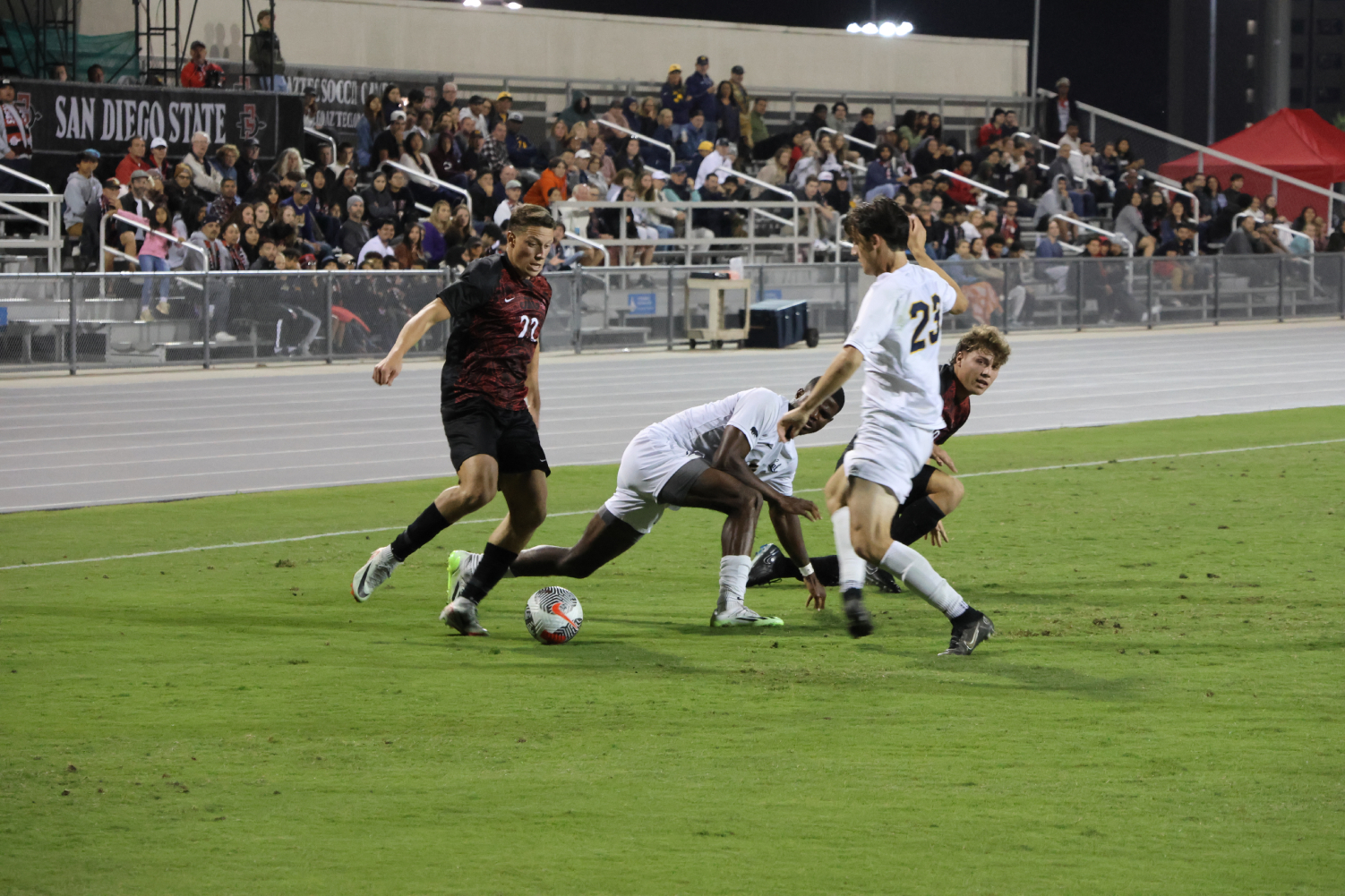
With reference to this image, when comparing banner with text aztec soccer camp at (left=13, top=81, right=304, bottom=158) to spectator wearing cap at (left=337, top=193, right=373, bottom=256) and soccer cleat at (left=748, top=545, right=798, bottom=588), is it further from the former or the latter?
soccer cleat at (left=748, top=545, right=798, bottom=588)

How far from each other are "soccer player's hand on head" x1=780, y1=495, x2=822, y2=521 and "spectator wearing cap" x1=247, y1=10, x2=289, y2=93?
2080 cm

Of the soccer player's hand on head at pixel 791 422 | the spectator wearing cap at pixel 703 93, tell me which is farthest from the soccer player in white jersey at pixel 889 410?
the spectator wearing cap at pixel 703 93

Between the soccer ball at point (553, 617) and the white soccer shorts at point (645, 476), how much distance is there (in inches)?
24.8

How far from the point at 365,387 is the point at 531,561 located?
39.6 feet

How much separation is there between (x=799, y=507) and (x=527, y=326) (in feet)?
5.15

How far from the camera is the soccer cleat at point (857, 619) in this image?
23.6 feet

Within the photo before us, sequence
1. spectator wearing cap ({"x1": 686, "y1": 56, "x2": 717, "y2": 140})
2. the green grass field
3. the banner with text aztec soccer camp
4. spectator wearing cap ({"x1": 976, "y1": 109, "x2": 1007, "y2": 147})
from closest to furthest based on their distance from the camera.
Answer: the green grass field, the banner with text aztec soccer camp, spectator wearing cap ({"x1": 686, "y1": 56, "x2": 717, "y2": 140}), spectator wearing cap ({"x1": 976, "y1": 109, "x2": 1007, "y2": 147})

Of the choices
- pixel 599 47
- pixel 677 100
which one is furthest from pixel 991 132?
pixel 599 47

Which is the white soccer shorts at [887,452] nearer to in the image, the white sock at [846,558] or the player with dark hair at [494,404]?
the white sock at [846,558]

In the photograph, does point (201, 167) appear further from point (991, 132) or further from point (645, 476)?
point (991, 132)

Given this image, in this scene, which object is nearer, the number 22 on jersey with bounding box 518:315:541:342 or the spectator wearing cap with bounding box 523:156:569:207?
the number 22 on jersey with bounding box 518:315:541:342

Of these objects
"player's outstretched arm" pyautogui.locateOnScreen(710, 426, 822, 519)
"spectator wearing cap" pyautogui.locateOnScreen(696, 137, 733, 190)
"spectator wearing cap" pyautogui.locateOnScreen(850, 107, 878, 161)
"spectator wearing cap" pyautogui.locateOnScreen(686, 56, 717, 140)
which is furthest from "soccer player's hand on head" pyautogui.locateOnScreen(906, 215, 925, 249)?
"spectator wearing cap" pyautogui.locateOnScreen(850, 107, 878, 161)

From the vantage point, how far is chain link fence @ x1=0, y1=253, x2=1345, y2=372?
20891mm

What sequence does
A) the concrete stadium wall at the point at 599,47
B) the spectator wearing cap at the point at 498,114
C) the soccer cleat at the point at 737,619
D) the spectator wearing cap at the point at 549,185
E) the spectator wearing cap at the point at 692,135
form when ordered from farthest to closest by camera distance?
the spectator wearing cap at the point at 692,135 < the concrete stadium wall at the point at 599,47 < the spectator wearing cap at the point at 498,114 < the spectator wearing cap at the point at 549,185 < the soccer cleat at the point at 737,619
